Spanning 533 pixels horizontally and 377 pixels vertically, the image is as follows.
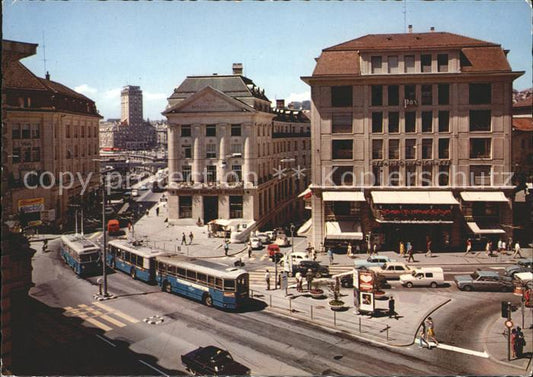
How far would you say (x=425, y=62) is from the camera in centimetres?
5181

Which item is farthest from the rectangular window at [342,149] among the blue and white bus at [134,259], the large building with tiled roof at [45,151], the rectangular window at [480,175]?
the large building with tiled roof at [45,151]

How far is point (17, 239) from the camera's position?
18812 millimetres

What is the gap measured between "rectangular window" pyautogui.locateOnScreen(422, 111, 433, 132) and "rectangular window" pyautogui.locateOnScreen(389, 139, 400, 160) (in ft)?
10.6

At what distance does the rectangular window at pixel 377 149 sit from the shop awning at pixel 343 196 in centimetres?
432

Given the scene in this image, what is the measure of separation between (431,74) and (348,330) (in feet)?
104

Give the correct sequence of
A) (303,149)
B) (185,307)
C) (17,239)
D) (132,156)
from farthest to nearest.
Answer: (303,149)
(132,156)
(185,307)
(17,239)

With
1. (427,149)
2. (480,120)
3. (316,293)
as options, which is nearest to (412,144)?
(427,149)

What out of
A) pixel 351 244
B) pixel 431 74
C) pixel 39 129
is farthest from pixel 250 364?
pixel 39 129

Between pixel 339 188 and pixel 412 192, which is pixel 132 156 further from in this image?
pixel 412 192

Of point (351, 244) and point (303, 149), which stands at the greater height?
point (303, 149)

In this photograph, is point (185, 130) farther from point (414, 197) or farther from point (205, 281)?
point (205, 281)

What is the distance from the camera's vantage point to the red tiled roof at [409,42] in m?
51.8

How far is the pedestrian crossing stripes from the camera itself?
31.7 meters

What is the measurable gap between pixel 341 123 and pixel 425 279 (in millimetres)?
20095
